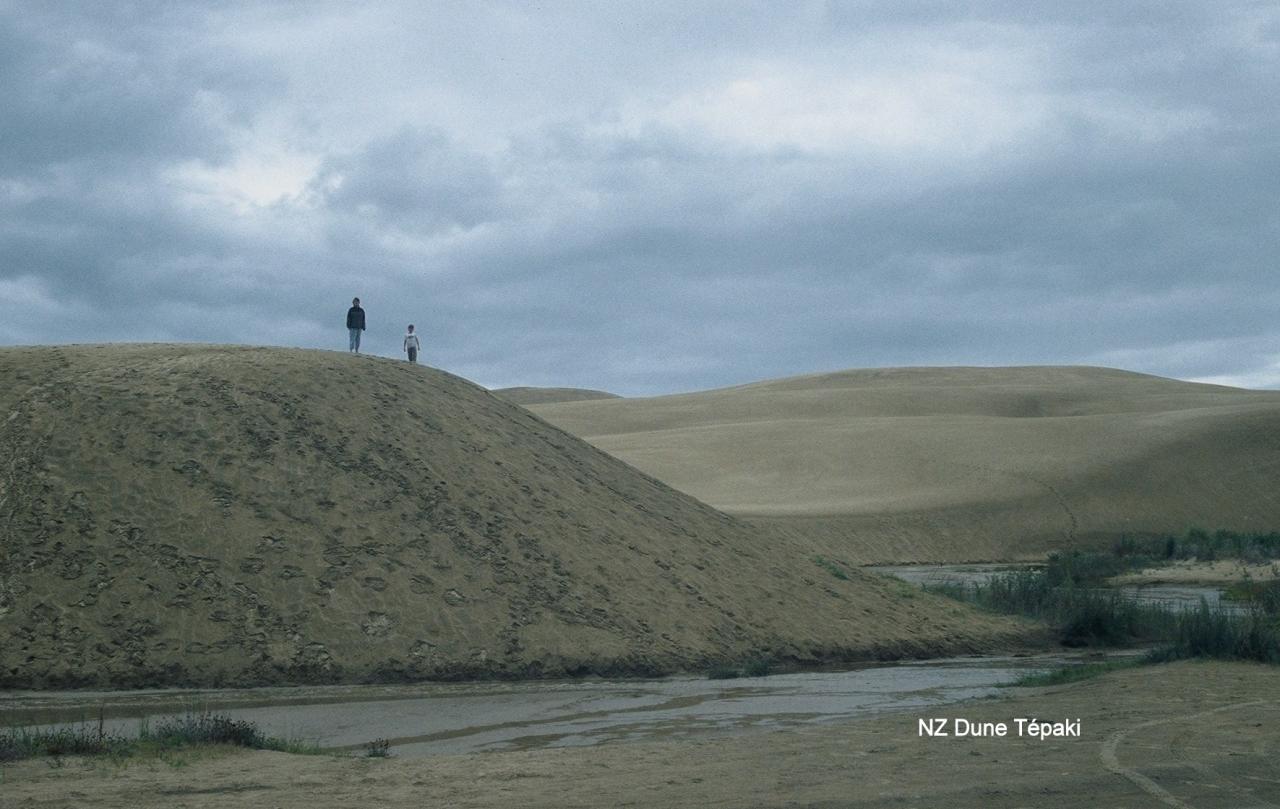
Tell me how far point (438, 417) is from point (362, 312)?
537 centimetres

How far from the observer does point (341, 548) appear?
19.3 m

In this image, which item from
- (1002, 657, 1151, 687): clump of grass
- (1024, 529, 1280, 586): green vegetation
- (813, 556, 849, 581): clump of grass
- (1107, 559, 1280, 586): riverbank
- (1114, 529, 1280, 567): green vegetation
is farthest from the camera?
(1114, 529, 1280, 567): green vegetation

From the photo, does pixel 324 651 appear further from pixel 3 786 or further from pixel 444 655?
pixel 3 786

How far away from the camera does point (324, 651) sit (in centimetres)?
1720

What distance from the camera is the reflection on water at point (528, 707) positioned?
516 inches

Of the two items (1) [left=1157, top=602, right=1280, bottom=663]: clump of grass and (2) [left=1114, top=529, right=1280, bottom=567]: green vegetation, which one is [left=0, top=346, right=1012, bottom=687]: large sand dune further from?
Result: (2) [left=1114, top=529, right=1280, bottom=567]: green vegetation

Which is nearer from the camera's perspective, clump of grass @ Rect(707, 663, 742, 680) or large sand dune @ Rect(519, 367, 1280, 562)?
clump of grass @ Rect(707, 663, 742, 680)

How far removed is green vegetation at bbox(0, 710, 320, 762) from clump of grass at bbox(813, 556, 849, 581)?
14485 mm

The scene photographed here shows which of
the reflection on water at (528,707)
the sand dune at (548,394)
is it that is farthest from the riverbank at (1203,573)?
the sand dune at (548,394)

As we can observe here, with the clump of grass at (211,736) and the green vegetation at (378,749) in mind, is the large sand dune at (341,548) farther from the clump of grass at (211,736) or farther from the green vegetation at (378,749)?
the green vegetation at (378,749)

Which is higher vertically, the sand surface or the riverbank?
the sand surface

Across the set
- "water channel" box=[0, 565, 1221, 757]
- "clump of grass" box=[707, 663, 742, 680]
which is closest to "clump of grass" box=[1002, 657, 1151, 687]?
"water channel" box=[0, 565, 1221, 757]

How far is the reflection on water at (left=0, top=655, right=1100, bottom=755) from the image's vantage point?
13.1 m

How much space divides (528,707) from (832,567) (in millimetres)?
11425
